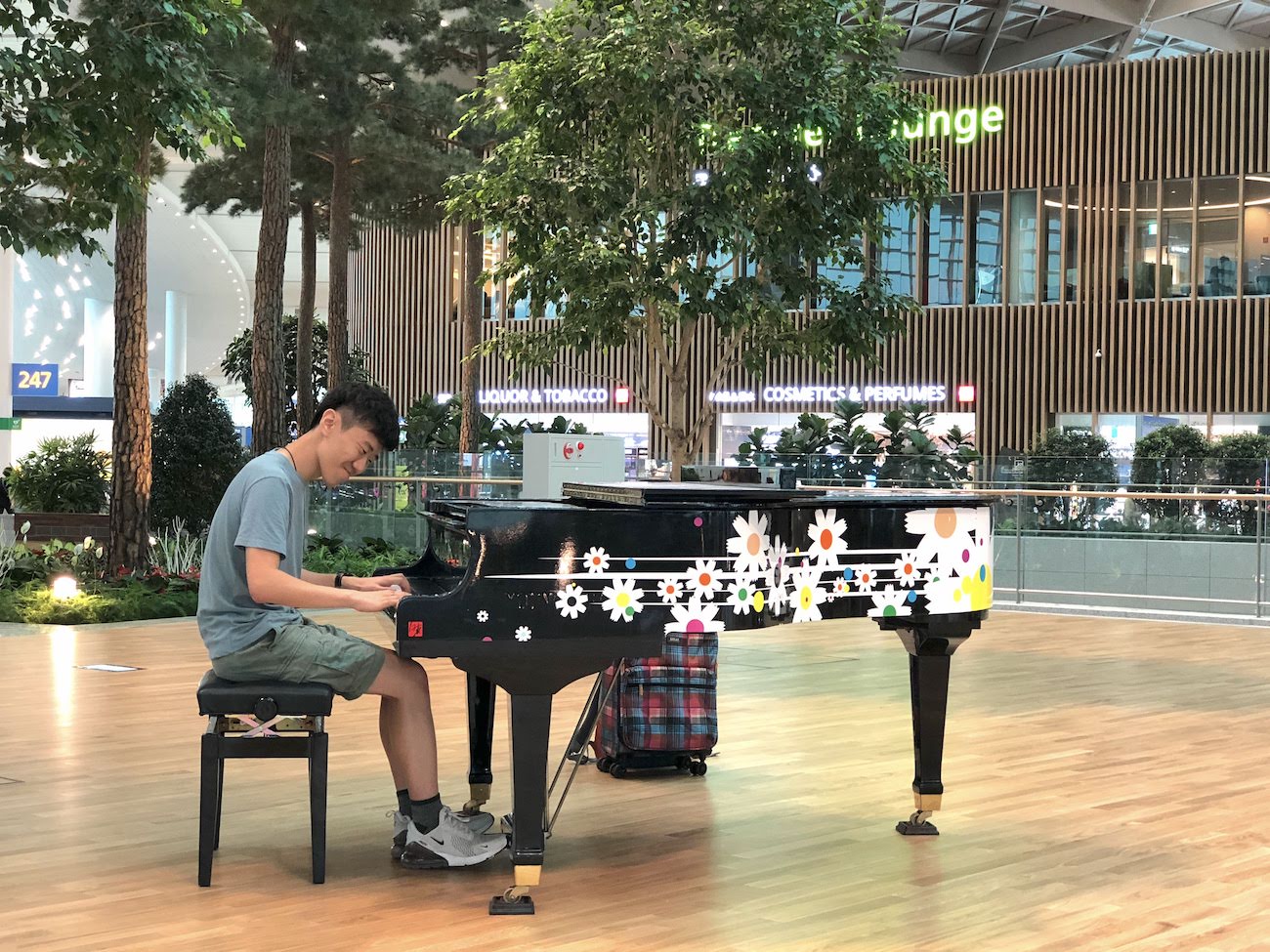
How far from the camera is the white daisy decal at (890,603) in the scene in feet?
14.3

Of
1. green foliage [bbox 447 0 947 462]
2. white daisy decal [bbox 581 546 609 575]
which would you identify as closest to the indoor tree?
green foliage [bbox 447 0 947 462]

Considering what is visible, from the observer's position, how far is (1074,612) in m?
Result: 12.7

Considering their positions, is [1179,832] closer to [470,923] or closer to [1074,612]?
[470,923]

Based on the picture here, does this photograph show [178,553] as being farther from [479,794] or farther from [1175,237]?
[1175,237]

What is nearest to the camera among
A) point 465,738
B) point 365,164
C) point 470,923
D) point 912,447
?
point 470,923

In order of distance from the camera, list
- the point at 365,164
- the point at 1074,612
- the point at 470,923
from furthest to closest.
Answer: the point at 365,164
the point at 1074,612
the point at 470,923

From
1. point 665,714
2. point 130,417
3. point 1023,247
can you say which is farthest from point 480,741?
point 1023,247

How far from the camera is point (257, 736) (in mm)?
4062

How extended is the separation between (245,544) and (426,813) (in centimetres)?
87

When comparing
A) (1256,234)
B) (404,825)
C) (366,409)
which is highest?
(1256,234)

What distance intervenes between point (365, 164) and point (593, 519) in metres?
18.4

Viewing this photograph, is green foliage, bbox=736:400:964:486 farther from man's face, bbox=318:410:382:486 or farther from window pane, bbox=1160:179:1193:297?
man's face, bbox=318:410:382:486

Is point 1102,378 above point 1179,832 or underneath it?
above

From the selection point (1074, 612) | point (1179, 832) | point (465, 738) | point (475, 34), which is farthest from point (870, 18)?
point (475, 34)
